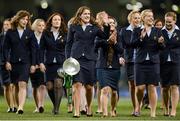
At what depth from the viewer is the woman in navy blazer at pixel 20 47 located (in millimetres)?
24578

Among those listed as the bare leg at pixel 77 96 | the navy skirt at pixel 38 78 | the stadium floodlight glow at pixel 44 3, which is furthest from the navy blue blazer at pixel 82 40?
the stadium floodlight glow at pixel 44 3

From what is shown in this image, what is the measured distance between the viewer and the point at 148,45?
23281 mm

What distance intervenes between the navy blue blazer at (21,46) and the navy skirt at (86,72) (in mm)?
1914

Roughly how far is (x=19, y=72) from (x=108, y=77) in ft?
7.91

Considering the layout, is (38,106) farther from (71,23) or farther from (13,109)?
(71,23)

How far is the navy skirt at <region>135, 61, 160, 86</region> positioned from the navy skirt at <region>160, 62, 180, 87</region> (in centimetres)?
60

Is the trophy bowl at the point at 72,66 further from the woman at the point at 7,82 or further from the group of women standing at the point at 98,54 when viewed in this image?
the woman at the point at 7,82

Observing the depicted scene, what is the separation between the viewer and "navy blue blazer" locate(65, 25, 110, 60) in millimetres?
23078

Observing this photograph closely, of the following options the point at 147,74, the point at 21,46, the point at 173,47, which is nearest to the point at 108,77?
the point at 147,74

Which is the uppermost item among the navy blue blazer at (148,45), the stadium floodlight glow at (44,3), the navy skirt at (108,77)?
the stadium floodlight glow at (44,3)

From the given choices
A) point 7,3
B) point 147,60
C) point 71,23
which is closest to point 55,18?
point 71,23

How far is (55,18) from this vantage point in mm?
24359

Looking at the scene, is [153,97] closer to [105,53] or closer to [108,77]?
[108,77]

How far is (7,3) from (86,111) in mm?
14991
